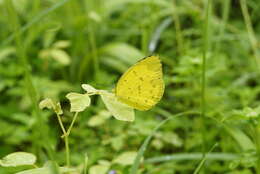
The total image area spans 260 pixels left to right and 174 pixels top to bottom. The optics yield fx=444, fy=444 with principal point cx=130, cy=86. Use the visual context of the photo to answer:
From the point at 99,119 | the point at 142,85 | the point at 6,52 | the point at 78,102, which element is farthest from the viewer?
the point at 6,52

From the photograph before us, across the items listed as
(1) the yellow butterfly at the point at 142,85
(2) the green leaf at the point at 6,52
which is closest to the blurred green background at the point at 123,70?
(2) the green leaf at the point at 6,52

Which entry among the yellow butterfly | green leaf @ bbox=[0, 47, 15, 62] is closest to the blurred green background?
green leaf @ bbox=[0, 47, 15, 62]

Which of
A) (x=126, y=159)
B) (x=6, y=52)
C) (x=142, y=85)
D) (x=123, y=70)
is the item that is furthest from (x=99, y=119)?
(x=6, y=52)

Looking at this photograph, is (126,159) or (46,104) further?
(126,159)

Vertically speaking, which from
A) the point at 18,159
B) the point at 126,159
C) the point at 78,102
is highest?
the point at 78,102

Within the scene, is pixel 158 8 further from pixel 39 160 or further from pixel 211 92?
pixel 39 160

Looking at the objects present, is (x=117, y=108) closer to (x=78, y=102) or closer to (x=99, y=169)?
Result: (x=78, y=102)

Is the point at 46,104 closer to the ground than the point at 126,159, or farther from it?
farther from it

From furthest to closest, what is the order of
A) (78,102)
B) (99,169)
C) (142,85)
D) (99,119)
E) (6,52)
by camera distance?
1. (6,52)
2. (99,119)
3. (99,169)
4. (142,85)
5. (78,102)
